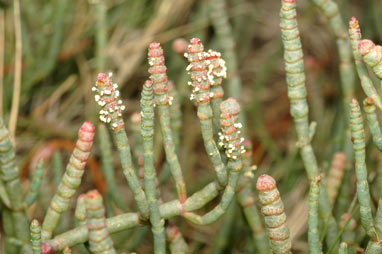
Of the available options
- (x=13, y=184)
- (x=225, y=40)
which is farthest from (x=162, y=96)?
(x=225, y=40)

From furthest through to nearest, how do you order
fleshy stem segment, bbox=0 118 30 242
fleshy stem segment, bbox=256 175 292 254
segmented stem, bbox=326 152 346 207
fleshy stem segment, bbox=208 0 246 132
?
fleshy stem segment, bbox=208 0 246 132 → segmented stem, bbox=326 152 346 207 → fleshy stem segment, bbox=0 118 30 242 → fleshy stem segment, bbox=256 175 292 254

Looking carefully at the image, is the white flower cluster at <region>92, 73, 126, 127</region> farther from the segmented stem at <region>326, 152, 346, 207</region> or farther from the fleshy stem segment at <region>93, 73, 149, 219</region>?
the segmented stem at <region>326, 152, 346, 207</region>

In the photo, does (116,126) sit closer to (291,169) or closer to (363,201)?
(363,201)

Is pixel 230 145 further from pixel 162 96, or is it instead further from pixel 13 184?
pixel 13 184

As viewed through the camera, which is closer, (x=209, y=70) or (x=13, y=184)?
(x=209, y=70)

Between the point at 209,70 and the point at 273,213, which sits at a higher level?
the point at 209,70

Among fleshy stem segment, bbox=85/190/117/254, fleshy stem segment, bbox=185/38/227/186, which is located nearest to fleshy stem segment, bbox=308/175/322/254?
fleshy stem segment, bbox=185/38/227/186

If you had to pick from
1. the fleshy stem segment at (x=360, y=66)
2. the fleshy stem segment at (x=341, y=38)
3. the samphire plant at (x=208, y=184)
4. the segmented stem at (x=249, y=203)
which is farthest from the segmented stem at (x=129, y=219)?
the fleshy stem segment at (x=341, y=38)

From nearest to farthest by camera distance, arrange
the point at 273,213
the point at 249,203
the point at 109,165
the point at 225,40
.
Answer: the point at 273,213
the point at 249,203
the point at 109,165
the point at 225,40

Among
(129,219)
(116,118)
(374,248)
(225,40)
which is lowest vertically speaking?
(374,248)
